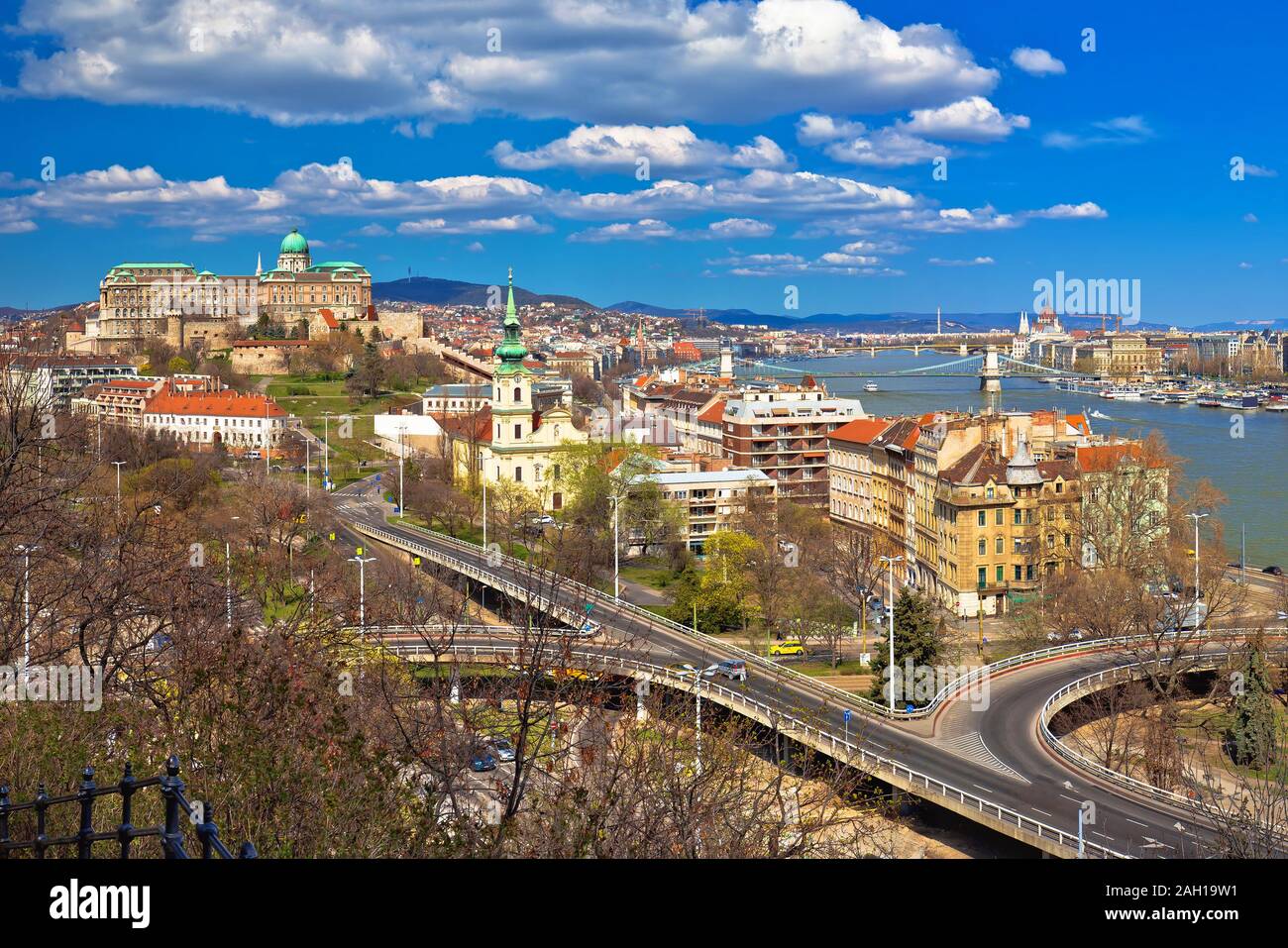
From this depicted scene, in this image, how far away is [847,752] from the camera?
16781mm

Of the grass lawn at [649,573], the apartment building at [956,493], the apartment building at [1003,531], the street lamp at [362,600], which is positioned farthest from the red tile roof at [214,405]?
the apartment building at [1003,531]

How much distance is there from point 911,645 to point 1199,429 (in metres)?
57.6

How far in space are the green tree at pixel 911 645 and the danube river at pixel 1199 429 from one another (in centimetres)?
1647

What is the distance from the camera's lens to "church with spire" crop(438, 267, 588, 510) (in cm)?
4300

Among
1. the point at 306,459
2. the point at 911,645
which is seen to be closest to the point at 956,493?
the point at 911,645

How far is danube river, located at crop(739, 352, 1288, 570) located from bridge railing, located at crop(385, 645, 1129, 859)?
20791 mm

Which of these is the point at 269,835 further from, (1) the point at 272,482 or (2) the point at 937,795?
(1) the point at 272,482

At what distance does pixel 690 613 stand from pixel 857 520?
45.1 ft

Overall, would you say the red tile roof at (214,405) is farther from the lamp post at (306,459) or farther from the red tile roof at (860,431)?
the red tile roof at (860,431)

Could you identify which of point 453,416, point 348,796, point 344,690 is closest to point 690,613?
point 344,690

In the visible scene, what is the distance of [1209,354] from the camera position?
456 ft

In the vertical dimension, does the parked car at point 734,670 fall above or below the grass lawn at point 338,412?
below

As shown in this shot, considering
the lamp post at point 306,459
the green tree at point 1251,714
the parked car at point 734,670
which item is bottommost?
the green tree at point 1251,714

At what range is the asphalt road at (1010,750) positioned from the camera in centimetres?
1491
